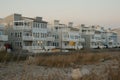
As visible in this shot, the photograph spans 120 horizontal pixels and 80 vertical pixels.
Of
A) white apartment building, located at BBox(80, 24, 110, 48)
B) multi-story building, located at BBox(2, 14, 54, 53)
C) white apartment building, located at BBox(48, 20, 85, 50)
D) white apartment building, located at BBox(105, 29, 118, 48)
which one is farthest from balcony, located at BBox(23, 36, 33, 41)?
white apartment building, located at BBox(105, 29, 118, 48)

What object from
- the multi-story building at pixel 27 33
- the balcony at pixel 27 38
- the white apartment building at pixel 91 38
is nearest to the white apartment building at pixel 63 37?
the multi-story building at pixel 27 33

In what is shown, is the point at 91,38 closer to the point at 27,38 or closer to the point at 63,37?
the point at 63,37

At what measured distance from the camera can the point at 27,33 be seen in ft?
A: 185

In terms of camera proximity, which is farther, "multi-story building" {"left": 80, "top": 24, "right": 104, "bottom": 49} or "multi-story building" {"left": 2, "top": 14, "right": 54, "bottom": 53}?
"multi-story building" {"left": 80, "top": 24, "right": 104, "bottom": 49}

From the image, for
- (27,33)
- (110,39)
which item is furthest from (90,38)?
(27,33)

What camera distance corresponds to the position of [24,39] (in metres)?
54.2

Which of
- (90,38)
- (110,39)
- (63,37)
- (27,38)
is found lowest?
Answer: (27,38)

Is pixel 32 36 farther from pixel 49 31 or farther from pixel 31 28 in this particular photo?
pixel 49 31

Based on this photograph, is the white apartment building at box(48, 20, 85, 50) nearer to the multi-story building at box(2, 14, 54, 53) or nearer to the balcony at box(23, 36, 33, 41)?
the multi-story building at box(2, 14, 54, 53)

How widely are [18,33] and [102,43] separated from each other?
46597mm

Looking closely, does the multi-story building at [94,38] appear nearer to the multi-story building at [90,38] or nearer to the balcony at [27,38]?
the multi-story building at [90,38]

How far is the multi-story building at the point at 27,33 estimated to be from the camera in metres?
54.9

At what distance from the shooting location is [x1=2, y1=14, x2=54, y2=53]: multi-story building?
54.9 m

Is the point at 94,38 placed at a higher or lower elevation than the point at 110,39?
lower
